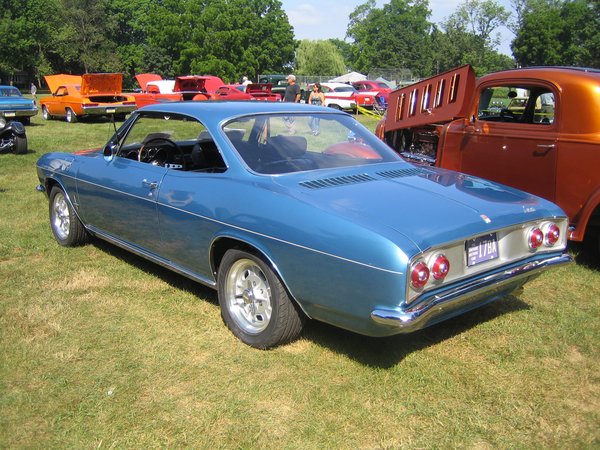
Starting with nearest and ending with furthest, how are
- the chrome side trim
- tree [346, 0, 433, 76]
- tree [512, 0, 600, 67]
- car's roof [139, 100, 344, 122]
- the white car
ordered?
1. the chrome side trim
2. car's roof [139, 100, 344, 122]
3. the white car
4. tree [512, 0, 600, 67]
5. tree [346, 0, 433, 76]

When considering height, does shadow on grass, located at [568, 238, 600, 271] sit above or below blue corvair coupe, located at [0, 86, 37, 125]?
below

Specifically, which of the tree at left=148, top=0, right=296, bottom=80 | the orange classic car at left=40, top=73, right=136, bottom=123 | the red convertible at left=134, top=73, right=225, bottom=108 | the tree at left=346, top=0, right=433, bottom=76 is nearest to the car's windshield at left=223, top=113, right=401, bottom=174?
the orange classic car at left=40, top=73, right=136, bottom=123

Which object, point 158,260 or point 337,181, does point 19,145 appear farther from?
point 337,181

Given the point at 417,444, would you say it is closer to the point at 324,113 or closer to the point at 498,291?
the point at 498,291

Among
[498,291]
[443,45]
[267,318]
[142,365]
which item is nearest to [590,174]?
[498,291]

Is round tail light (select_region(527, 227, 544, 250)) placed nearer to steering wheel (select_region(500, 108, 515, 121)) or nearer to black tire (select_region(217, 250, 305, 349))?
black tire (select_region(217, 250, 305, 349))

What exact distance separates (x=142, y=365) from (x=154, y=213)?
119cm

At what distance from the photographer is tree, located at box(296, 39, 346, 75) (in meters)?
72.2

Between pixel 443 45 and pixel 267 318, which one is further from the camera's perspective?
pixel 443 45

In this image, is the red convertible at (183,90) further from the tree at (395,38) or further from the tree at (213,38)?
the tree at (395,38)

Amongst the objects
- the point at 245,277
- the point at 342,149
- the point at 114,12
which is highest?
the point at 114,12

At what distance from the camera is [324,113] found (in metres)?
4.52

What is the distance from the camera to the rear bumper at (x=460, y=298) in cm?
277

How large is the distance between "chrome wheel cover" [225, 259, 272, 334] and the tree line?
53.9 m
